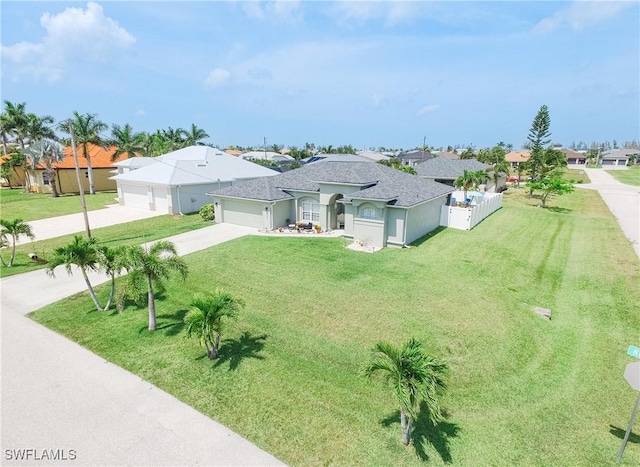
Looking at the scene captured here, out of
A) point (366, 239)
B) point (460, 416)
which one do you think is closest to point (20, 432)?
point (460, 416)

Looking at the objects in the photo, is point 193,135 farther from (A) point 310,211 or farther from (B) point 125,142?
(A) point 310,211

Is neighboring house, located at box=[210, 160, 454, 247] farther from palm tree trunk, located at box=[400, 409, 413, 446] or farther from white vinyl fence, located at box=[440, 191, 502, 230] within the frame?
palm tree trunk, located at box=[400, 409, 413, 446]

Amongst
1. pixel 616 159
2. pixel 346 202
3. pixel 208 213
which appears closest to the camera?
pixel 346 202

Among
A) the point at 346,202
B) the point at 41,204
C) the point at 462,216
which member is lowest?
the point at 41,204

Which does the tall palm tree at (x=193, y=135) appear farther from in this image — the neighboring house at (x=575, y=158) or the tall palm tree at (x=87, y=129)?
the neighboring house at (x=575, y=158)

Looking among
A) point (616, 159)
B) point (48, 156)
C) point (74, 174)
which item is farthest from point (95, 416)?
point (616, 159)

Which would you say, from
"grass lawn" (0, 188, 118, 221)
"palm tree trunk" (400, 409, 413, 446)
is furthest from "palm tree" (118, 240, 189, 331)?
"grass lawn" (0, 188, 118, 221)
